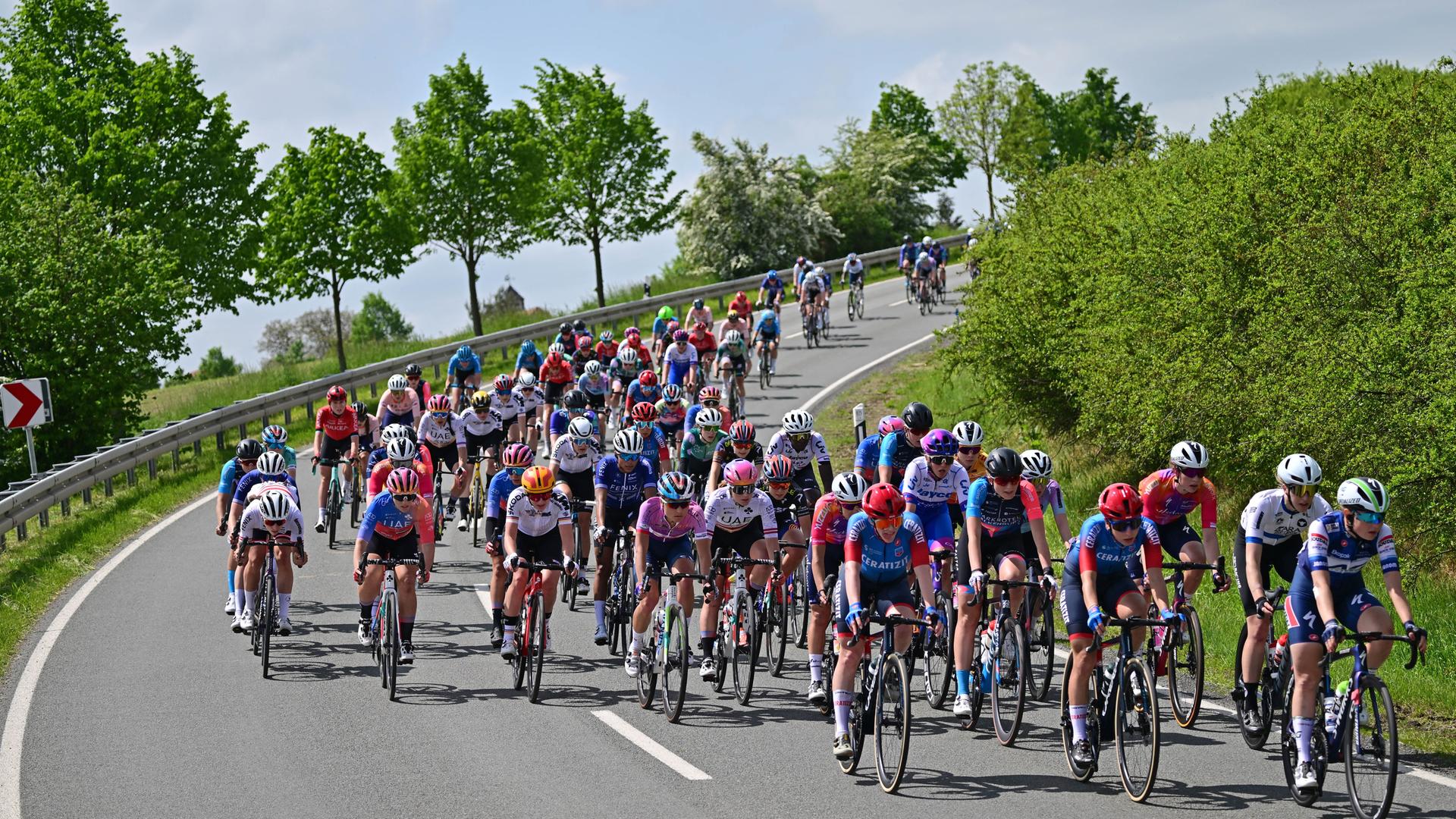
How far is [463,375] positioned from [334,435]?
4135mm

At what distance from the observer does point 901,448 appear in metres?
15.3

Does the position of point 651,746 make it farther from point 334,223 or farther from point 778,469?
point 334,223

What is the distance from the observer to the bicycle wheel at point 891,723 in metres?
10.2

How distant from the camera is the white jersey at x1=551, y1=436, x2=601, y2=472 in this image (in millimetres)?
17047

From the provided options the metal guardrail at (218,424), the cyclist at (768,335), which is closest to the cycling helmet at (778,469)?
the metal guardrail at (218,424)

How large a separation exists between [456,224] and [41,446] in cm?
1692

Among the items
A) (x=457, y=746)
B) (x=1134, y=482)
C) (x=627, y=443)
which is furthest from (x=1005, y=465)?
(x=1134, y=482)

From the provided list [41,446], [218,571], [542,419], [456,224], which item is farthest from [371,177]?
[218,571]

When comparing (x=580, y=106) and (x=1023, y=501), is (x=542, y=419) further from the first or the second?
(x=580, y=106)

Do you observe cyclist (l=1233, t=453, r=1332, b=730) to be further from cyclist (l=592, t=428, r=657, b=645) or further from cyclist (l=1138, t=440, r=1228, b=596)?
cyclist (l=592, t=428, r=657, b=645)

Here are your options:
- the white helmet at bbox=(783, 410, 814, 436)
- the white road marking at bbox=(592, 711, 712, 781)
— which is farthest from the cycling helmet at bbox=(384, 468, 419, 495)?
the white helmet at bbox=(783, 410, 814, 436)

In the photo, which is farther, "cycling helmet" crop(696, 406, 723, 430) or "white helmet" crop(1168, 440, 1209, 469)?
"cycling helmet" crop(696, 406, 723, 430)

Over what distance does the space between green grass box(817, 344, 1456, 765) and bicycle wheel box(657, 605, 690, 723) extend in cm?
452

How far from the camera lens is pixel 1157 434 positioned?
20.2 m
